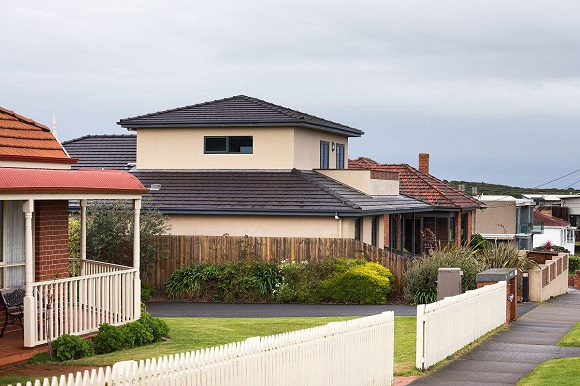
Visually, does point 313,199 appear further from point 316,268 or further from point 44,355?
point 44,355

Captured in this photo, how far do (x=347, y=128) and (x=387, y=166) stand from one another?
941 cm

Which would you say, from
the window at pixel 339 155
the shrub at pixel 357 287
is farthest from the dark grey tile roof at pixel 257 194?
the window at pixel 339 155

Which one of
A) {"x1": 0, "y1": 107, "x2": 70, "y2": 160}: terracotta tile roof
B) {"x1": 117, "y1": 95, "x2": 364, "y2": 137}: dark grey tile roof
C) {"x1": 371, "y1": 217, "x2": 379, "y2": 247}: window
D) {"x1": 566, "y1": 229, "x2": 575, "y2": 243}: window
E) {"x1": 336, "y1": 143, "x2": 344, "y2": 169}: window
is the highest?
{"x1": 117, "y1": 95, "x2": 364, "y2": 137}: dark grey tile roof

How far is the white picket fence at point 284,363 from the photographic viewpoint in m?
8.65

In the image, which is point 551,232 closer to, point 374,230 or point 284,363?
point 374,230

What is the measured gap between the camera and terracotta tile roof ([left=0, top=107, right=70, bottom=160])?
1738 centimetres

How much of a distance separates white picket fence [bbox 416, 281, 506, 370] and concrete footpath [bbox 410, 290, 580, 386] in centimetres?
27

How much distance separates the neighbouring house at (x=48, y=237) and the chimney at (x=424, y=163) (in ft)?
123

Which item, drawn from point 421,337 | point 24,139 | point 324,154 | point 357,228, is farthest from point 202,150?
point 421,337

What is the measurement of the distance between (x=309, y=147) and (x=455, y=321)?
21.3 metres

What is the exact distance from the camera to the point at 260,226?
3425 centimetres

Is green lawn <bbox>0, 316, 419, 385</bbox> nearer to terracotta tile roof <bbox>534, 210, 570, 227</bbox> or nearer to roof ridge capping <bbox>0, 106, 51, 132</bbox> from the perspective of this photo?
roof ridge capping <bbox>0, 106, 51, 132</bbox>

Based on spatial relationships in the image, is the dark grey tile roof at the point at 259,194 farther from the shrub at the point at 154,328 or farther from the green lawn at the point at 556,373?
the green lawn at the point at 556,373

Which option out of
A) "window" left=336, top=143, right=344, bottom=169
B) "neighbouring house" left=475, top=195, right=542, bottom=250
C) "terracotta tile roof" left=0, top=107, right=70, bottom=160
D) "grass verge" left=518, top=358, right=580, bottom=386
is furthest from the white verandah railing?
"neighbouring house" left=475, top=195, right=542, bottom=250
